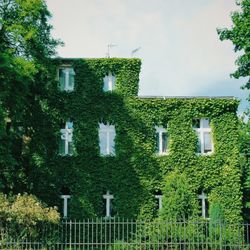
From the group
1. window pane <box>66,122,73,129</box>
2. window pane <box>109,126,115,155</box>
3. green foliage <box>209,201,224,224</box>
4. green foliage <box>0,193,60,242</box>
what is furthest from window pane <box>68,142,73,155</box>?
green foliage <box>209,201,224,224</box>

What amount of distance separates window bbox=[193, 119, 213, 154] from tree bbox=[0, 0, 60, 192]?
9572 mm

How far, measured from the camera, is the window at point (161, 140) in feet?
A: 98.3

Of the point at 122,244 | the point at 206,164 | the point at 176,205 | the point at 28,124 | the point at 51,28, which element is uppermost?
the point at 51,28

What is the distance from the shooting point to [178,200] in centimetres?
2769

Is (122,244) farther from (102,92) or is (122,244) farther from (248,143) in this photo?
(248,143)

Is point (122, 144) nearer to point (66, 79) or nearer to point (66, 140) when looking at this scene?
point (66, 140)

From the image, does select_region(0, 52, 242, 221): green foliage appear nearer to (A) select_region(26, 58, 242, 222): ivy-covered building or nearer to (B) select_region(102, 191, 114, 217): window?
(A) select_region(26, 58, 242, 222): ivy-covered building

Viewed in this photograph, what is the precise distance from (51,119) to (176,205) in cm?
888

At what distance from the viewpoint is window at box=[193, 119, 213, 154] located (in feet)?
98.6

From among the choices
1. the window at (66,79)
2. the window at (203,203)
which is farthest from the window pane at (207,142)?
the window at (66,79)

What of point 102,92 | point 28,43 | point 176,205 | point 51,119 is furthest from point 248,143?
point 28,43

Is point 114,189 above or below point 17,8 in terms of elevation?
below

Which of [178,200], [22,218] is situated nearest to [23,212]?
[22,218]

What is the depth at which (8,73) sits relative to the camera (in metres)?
23.1
